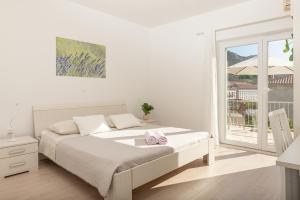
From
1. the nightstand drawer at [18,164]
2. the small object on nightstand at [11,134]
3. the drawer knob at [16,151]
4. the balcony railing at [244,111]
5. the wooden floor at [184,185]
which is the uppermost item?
the balcony railing at [244,111]

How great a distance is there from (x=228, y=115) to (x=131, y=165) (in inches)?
115

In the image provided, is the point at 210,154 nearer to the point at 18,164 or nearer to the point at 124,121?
the point at 124,121

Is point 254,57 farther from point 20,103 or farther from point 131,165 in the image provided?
point 20,103

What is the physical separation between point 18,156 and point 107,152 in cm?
145

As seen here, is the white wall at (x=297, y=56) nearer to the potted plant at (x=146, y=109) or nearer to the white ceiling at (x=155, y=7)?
the white ceiling at (x=155, y=7)

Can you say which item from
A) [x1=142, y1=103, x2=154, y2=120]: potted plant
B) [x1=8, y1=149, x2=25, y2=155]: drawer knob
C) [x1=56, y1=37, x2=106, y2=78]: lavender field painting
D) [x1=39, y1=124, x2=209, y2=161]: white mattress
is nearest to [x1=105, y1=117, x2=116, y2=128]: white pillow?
[x1=39, y1=124, x2=209, y2=161]: white mattress

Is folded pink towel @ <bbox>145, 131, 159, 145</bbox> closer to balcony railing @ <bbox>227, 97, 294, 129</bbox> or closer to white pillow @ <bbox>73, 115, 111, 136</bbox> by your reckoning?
white pillow @ <bbox>73, 115, 111, 136</bbox>

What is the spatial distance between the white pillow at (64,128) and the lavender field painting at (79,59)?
0.91 m

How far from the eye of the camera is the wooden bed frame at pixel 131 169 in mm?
1991

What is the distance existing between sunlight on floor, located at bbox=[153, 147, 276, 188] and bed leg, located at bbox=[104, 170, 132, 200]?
65cm

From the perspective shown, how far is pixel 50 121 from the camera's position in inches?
138

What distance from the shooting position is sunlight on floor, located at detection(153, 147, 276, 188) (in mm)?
2807

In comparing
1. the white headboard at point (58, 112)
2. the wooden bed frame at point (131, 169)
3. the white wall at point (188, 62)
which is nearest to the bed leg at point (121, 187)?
the wooden bed frame at point (131, 169)

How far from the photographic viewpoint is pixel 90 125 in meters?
3.39
